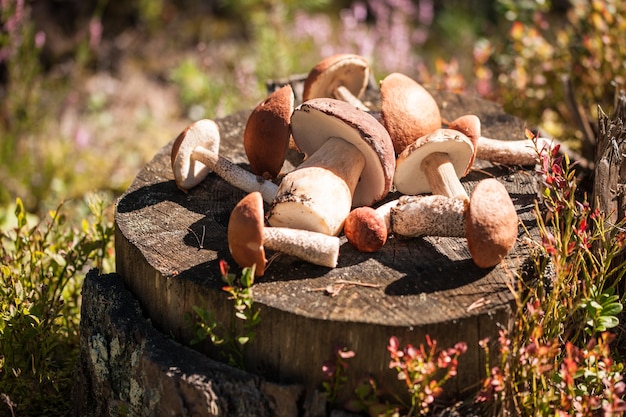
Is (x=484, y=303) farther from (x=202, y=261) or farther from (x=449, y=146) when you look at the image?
(x=202, y=261)

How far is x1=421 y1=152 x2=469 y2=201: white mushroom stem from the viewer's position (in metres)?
2.98

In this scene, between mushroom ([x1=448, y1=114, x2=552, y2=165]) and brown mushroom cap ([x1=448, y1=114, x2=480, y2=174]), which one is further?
mushroom ([x1=448, y1=114, x2=552, y2=165])

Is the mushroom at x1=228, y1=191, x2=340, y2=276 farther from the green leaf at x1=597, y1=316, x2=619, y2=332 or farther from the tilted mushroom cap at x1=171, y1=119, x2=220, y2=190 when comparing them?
the green leaf at x1=597, y1=316, x2=619, y2=332

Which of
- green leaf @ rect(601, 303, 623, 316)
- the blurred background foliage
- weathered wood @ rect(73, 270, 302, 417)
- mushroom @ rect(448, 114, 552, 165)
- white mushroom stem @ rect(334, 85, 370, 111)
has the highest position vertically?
the blurred background foliage

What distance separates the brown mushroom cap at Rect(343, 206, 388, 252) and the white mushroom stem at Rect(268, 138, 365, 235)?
0.24 feet

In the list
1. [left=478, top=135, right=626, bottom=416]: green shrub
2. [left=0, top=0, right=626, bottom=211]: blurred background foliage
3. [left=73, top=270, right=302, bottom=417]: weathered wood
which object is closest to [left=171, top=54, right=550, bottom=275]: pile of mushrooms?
[left=478, top=135, right=626, bottom=416]: green shrub

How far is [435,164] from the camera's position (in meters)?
3.05

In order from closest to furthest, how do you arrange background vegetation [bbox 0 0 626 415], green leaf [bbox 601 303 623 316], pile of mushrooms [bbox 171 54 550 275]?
pile of mushrooms [bbox 171 54 550 275] → green leaf [bbox 601 303 623 316] → background vegetation [bbox 0 0 626 415]

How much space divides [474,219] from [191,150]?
139cm

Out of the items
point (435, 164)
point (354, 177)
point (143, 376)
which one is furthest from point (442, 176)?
point (143, 376)

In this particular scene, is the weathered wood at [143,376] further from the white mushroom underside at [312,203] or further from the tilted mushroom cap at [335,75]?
the tilted mushroom cap at [335,75]

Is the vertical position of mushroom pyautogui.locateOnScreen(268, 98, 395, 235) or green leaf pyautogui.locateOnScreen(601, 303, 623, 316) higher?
mushroom pyautogui.locateOnScreen(268, 98, 395, 235)

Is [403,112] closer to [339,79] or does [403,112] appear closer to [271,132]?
[271,132]

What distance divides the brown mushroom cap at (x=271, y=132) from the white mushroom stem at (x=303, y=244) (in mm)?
556
